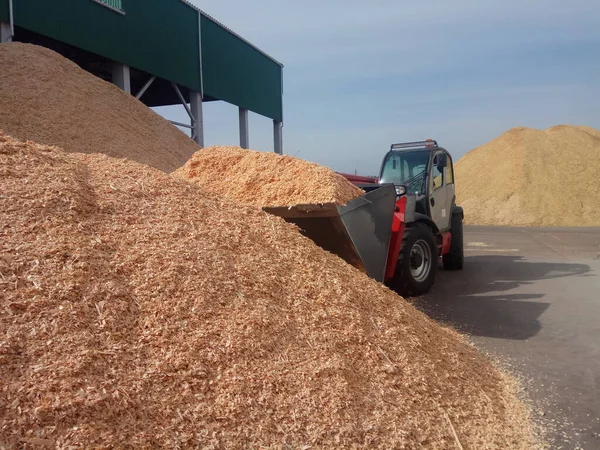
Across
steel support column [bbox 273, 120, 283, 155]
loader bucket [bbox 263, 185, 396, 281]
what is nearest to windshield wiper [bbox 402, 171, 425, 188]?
loader bucket [bbox 263, 185, 396, 281]

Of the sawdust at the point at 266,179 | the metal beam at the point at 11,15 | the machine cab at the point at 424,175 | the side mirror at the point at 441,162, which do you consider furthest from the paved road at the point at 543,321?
the metal beam at the point at 11,15

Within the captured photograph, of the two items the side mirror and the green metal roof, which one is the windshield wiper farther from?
the green metal roof

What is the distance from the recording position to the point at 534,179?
25.9m

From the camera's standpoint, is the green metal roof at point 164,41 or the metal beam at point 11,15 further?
the green metal roof at point 164,41

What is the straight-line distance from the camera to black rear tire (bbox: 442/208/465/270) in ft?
28.8

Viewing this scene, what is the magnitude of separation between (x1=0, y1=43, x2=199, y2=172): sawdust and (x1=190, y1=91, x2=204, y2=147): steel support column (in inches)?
186

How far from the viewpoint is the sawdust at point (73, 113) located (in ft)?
31.6

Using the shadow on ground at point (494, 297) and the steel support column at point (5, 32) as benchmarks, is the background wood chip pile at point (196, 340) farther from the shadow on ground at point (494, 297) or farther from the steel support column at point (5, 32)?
the steel support column at point (5, 32)

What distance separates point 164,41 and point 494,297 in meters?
13.2

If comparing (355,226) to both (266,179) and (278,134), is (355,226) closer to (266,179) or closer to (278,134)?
(266,179)

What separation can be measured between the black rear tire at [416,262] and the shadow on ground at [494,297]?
188 mm

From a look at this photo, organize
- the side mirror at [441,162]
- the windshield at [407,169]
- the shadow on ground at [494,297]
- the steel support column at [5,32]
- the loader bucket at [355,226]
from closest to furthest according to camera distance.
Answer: the loader bucket at [355,226], the shadow on ground at [494,297], the windshield at [407,169], the side mirror at [441,162], the steel support column at [5,32]

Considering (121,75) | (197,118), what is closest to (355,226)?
(121,75)

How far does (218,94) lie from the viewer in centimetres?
1920
